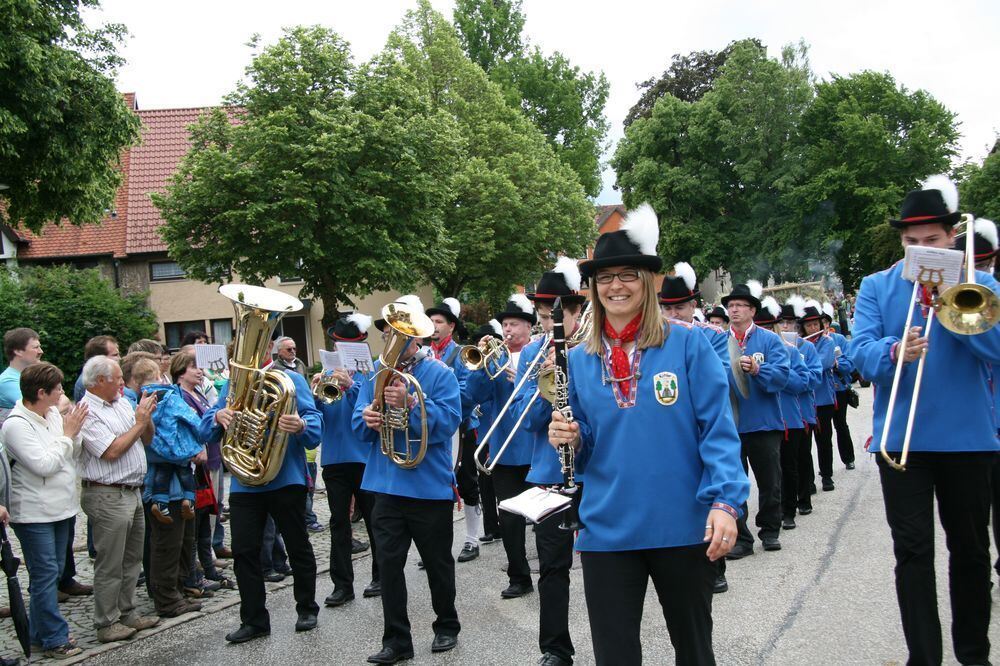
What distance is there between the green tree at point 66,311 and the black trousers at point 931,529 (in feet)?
76.6

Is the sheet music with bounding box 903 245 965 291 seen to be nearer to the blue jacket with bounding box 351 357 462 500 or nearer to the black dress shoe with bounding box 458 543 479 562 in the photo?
the blue jacket with bounding box 351 357 462 500

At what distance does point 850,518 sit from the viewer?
856cm

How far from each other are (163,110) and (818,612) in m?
36.0

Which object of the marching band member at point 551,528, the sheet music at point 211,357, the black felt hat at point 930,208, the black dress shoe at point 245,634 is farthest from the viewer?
the sheet music at point 211,357

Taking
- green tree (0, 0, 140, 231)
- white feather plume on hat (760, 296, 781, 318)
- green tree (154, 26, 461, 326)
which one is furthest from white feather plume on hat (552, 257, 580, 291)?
green tree (154, 26, 461, 326)

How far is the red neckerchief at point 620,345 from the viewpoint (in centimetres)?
343

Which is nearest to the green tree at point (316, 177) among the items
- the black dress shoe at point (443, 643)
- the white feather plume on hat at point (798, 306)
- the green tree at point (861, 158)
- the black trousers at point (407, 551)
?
the white feather plume on hat at point (798, 306)

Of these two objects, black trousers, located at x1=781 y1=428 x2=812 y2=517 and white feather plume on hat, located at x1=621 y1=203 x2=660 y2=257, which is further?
black trousers, located at x1=781 y1=428 x2=812 y2=517

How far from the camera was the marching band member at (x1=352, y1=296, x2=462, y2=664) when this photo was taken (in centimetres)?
540

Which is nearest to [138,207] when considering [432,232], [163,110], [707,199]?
[163,110]

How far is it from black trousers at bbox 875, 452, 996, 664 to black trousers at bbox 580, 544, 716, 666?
129cm

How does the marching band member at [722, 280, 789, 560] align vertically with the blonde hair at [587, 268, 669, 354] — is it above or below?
below

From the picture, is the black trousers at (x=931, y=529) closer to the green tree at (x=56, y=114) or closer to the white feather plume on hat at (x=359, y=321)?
the white feather plume on hat at (x=359, y=321)

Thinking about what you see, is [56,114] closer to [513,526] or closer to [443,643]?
[513,526]
